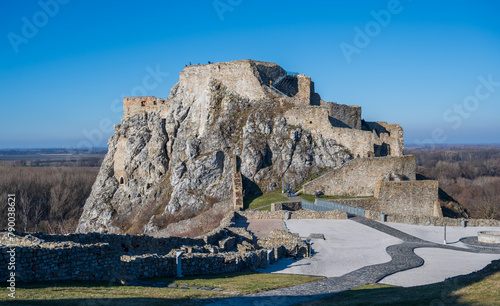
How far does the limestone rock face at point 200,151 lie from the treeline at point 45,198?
11314 mm

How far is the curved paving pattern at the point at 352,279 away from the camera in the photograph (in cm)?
1393

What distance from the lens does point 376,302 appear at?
11914 mm

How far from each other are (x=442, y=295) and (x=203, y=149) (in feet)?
133

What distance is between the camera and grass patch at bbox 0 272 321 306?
10.9 meters

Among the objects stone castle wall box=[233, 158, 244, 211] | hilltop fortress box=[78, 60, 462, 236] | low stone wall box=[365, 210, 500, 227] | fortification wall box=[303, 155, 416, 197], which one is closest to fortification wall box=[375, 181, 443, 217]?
hilltop fortress box=[78, 60, 462, 236]

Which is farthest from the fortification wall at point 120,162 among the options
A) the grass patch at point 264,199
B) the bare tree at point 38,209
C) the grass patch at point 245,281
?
the grass patch at point 245,281

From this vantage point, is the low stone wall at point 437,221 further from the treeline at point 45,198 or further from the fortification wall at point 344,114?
the treeline at point 45,198

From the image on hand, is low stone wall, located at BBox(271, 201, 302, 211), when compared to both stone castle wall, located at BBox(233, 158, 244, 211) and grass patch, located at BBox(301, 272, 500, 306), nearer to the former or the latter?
stone castle wall, located at BBox(233, 158, 244, 211)

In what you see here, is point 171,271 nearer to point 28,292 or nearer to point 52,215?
point 28,292

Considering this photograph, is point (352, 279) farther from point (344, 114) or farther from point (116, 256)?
point (344, 114)

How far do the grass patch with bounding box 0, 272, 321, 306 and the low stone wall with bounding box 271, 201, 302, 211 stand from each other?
18482 millimetres

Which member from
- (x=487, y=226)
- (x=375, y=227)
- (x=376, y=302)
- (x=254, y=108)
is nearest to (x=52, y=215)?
(x=254, y=108)

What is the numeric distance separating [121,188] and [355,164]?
1238 inches

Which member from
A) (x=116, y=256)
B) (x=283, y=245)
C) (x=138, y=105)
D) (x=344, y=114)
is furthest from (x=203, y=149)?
(x=116, y=256)
